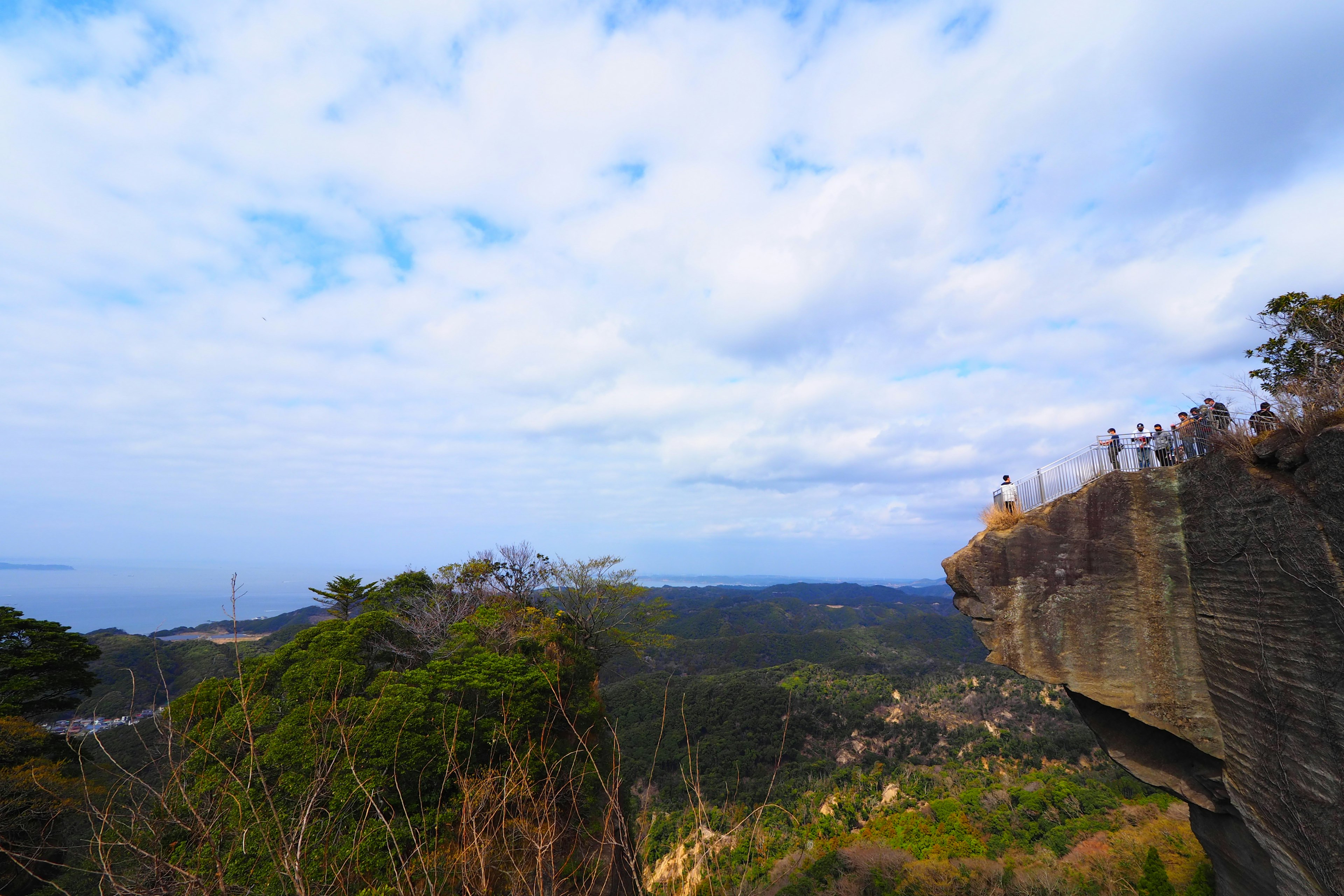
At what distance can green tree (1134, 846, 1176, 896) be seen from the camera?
1875 centimetres

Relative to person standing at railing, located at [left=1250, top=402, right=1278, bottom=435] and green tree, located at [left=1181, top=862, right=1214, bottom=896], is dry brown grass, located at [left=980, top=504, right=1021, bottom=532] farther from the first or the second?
green tree, located at [left=1181, top=862, right=1214, bottom=896]

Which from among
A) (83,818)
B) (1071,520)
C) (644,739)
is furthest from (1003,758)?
(83,818)

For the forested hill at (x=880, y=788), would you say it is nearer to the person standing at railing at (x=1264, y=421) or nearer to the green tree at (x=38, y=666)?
the person standing at railing at (x=1264, y=421)

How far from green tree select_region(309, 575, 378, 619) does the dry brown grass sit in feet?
86.8

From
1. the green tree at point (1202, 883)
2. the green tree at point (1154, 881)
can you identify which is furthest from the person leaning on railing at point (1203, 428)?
the green tree at point (1154, 881)

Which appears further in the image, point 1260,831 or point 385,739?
point 385,739

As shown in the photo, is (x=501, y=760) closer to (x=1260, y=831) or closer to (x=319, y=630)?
(x=319, y=630)

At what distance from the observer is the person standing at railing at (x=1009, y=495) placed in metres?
16.1

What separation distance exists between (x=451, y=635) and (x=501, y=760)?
250 inches

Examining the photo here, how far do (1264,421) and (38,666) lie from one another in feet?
122

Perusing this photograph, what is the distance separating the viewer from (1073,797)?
106ft

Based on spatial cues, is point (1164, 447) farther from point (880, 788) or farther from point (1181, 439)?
point (880, 788)

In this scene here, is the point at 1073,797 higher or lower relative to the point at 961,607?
lower

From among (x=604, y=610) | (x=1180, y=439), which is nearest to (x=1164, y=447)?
(x=1180, y=439)
